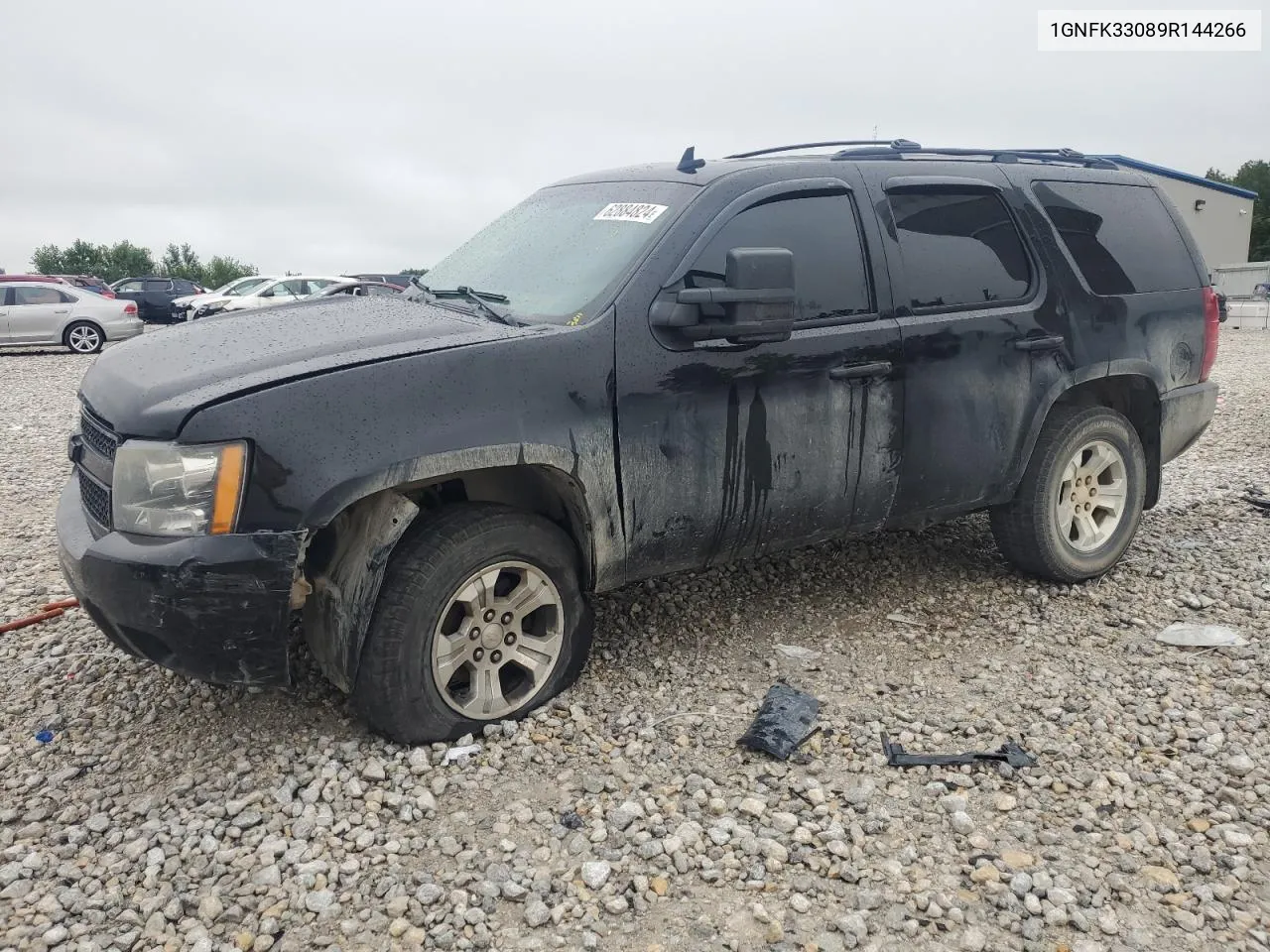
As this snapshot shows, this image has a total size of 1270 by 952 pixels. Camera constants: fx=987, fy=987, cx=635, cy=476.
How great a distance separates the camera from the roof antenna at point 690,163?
13.1 ft

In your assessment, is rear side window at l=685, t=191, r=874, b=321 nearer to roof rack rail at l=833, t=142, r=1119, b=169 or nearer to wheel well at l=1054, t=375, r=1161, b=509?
roof rack rail at l=833, t=142, r=1119, b=169

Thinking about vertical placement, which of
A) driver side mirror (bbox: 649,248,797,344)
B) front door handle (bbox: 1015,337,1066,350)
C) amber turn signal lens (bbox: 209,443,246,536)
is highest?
driver side mirror (bbox: 649,248,797,344)

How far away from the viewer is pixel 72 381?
1437cm

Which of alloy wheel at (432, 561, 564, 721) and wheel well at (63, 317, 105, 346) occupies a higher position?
wheel well at (63, 317, 105, 346)

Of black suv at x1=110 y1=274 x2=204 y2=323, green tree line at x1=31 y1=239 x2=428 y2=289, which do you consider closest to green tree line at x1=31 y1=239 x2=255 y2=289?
green tree line at x1=31 y1=239 x2=428 y2=289

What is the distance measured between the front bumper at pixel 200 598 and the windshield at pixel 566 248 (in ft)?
4.19

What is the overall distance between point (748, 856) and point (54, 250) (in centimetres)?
7868

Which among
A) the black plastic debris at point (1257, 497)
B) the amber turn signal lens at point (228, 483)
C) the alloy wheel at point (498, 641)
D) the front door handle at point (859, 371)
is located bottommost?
the black plastic debris at point (1257, 497)

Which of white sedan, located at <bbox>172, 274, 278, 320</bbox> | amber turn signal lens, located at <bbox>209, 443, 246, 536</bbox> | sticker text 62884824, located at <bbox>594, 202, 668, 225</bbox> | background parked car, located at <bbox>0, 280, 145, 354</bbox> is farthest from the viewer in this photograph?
white sedan, located at <bbox>172, 274, 278, 320</bbox>

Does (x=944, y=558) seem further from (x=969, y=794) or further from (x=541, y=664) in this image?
(x=541, y=664)

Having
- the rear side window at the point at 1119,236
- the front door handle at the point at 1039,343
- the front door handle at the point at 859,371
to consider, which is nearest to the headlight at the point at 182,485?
the front door handle at the point at 859,371

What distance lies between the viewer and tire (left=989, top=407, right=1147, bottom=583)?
182 inches

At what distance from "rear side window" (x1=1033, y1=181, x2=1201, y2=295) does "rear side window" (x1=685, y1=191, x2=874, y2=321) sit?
1.27 metres

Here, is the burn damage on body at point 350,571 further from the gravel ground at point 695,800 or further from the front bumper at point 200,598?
the gravel ground at point 695,800
